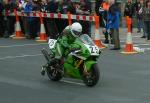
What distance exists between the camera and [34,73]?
1518cm

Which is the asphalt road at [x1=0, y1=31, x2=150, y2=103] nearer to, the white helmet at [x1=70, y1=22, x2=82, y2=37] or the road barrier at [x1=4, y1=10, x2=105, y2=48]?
the white helmet at [x1=70, y1=22, x2=82, y2=37]

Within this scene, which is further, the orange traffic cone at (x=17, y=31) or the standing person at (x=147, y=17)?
the orange traffic cone at (x=17, y=31)

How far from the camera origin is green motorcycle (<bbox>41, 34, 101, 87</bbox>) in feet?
42.0

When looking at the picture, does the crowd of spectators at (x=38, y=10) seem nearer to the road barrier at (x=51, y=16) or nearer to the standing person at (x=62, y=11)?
the standing person at (x=62, y=11)

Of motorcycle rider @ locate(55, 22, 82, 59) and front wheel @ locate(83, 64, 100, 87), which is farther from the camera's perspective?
motorcycle rider @ locate(55, 22, 82, 59)

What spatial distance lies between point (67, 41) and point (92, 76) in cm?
117

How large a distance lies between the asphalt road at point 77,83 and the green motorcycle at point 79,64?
0.20 metres

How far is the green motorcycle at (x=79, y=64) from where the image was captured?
12.8 m

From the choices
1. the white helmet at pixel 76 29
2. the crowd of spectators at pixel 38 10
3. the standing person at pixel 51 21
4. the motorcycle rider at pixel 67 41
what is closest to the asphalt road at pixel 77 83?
the motorcycle rider at pixel 67 41

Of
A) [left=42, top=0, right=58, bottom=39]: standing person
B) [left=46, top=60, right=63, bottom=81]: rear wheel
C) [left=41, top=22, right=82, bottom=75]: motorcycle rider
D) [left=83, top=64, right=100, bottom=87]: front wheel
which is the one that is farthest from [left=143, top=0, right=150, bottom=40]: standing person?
[left=83, top=64, right=100, bottom=87]: front wheel

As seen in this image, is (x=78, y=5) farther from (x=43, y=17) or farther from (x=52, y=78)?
(x=52, y=78)

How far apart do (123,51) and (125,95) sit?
8.33 m

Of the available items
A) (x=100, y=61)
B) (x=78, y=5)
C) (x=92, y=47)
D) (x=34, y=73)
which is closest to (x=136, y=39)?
(x=78, y=5)

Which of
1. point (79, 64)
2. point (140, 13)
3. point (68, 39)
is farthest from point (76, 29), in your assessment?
point (140, 13)
